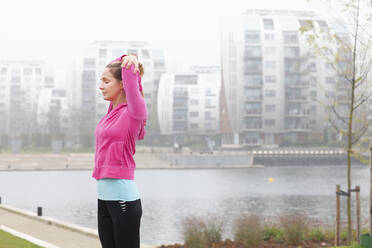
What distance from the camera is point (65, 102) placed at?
386 ft

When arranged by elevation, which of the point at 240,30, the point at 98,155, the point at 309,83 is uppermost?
the point at 240,30

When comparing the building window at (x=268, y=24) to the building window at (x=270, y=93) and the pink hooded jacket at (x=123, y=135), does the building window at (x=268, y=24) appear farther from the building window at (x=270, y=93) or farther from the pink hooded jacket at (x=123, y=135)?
the pink hooded jacket at (x=123, y=135)

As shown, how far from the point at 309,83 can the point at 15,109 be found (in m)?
68.5

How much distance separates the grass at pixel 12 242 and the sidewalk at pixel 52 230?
829 mm

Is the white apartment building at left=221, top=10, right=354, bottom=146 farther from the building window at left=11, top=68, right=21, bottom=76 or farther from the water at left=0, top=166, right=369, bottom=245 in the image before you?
the building window at left=11, top=68, right=21, bottom=76

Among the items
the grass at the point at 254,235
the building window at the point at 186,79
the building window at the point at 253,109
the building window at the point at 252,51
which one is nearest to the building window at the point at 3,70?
the building window at the point at 186,79

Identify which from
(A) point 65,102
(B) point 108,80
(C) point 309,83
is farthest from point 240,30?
(B) point 108,80

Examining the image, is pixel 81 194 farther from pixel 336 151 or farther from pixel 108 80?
pixel 336 151

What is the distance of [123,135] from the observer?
336 centimetres

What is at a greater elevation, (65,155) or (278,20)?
(278,20)

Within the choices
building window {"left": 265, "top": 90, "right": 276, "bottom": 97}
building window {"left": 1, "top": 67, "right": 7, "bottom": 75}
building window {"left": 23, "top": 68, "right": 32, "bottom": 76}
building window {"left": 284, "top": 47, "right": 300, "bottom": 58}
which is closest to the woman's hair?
building window {"left": 265, "top": 90, "right": 276, "bottom": 97}

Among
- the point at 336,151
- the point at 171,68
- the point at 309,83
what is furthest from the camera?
the point at 171,68

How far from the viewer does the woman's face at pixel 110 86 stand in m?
3.51

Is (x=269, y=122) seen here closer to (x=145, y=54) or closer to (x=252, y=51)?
(x=252, y=51)
